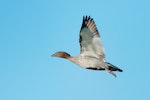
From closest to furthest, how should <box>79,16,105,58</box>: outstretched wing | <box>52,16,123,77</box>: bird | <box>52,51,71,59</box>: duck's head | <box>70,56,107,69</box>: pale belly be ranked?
<box>70,56,107,69</box>: pale belly, <box>52,16,123,77</box>: bird, <box>79,16,105,58</box>: outstretched wing, <box>52,51,71,59</box>: duck's head

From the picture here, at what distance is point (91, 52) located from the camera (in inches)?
865

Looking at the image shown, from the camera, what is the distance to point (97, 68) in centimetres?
2148

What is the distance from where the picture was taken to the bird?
70.6 ft

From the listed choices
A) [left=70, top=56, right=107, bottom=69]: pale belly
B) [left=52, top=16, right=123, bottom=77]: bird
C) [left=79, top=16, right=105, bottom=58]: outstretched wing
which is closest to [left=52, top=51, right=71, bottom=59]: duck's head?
[left=52, top=16, right=123, bottom=77]: bird

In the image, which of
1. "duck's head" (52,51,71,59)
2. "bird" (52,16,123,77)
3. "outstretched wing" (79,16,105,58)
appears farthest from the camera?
"duck's head" (52,51,71,59)

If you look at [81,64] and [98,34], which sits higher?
[98,34]

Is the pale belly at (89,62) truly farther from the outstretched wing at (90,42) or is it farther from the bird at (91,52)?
the outstretched wing at (90,42)

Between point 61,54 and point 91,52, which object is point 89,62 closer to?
point 91,52

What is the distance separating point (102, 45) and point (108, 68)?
46.9 inches

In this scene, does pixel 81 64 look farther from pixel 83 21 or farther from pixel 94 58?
pixel 83 21

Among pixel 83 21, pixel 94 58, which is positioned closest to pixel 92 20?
pixel 83 21

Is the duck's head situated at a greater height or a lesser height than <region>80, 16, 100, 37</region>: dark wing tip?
lesser

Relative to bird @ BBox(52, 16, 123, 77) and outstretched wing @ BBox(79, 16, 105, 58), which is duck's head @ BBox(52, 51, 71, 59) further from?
outstretched wing @ BBox(79, 16, 105, 58)

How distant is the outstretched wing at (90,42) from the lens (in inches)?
860
